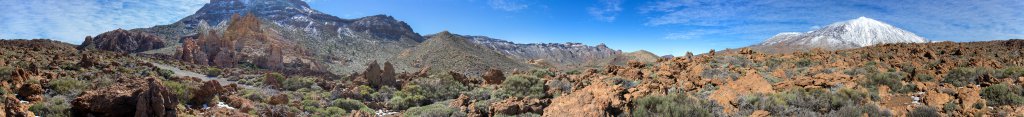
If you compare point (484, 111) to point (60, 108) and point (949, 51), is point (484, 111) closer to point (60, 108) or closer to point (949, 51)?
point (60, 108)

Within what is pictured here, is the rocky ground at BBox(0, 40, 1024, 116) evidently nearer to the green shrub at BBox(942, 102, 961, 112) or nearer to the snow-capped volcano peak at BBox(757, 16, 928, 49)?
the green shrub at BBox(942, 102, 961, 112)

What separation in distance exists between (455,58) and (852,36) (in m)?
41.8

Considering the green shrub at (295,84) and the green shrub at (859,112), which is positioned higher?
the green shrub at (859,112)

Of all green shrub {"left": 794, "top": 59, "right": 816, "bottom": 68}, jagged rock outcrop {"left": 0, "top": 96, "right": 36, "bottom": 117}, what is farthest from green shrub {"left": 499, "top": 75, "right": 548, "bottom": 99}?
jagged rock outcrop {"left": 0, "top": 96, "right": 36, "bottom": 117}

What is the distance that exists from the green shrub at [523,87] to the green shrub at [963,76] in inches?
477

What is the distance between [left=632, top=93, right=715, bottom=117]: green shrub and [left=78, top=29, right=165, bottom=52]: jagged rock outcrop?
2354 inches

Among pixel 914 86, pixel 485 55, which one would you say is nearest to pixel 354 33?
pixel 485 55

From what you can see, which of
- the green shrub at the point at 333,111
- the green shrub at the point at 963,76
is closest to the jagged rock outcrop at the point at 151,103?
the green shrub at the point at 333,111

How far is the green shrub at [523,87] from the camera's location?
2258cm

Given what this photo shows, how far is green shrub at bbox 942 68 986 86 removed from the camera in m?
14.1

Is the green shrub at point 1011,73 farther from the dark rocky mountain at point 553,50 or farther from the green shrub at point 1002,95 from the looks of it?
A: the dark rocky mountain at point 553,50

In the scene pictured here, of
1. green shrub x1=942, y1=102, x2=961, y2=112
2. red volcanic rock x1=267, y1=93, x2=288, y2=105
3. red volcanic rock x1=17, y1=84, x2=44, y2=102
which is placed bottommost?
red volcanic rock x1=267, y1=93, x2=288, y2=105

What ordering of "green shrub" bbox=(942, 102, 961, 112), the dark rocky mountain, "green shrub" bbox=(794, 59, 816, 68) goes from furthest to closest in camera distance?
the dark rocky mountain
"green shrub" bbox=(794, 59, 816, 68)
"green shrub" bbox=(942, 102, 961, 112)

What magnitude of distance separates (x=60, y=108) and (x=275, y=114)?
17.9ft
